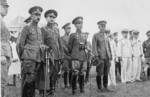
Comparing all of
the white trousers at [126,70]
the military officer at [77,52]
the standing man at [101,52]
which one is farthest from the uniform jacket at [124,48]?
the military officer at [77,52]

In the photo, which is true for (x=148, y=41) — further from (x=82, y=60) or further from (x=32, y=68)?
(x=32, y=68)

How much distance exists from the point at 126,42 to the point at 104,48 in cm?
344

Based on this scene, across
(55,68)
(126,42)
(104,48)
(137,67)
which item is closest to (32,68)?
(55,68)

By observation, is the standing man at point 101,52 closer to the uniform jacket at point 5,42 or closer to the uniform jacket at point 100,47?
the uniform jacket at point 100,47

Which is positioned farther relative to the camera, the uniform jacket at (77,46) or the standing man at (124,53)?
the standing man at (124,53)

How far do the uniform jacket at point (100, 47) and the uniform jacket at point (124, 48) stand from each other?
126 inches

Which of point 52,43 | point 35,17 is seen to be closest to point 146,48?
point 52,43

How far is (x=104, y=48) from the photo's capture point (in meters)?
9.48

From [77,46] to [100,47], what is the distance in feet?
3.15

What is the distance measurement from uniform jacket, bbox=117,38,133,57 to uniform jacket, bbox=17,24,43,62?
643cm

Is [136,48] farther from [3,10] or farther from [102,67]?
[3,10]

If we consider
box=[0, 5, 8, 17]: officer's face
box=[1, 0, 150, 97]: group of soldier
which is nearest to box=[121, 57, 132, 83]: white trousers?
box=[1, 0, 150, 97]: group of soldier

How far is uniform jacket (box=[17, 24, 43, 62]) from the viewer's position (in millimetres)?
6602

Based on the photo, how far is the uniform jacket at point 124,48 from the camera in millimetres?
12641
